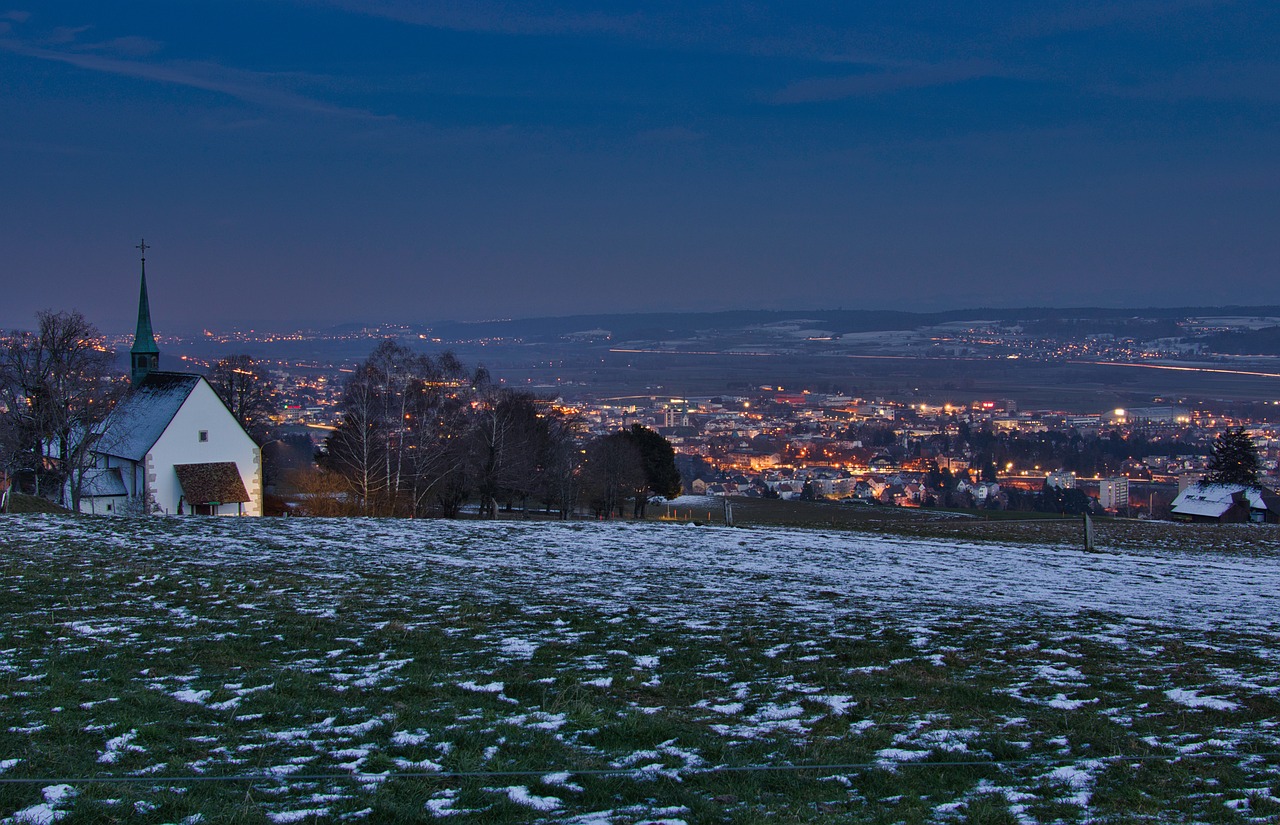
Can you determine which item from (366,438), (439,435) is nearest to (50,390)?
(366,438)

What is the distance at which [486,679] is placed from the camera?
927 centimetres

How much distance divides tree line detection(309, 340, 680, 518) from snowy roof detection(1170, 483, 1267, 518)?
125 ft

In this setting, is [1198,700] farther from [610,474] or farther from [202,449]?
[610,474]

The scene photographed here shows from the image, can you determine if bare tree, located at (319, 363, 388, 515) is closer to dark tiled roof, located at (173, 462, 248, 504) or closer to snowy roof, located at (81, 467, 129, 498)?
dark tiled roof, located at (173, 462, 248, 504)

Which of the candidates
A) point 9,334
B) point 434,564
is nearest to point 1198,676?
point 434,564

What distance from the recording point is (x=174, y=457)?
41531mm

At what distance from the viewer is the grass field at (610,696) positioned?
610cm

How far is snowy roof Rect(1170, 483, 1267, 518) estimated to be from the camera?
6206cm

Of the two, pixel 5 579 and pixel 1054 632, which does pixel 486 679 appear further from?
pixel 5 579

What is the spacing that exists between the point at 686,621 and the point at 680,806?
690cm

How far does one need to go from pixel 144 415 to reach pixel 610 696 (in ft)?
135

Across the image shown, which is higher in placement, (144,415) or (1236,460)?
(144,415)

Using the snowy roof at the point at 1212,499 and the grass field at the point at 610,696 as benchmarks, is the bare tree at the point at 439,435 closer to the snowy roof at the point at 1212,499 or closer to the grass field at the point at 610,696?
the grass field at the point at 610,696

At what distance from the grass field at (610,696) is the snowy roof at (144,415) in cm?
2526
